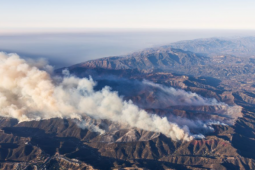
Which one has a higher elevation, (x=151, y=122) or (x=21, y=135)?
(x=151, y=122)

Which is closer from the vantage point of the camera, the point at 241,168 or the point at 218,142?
the point at 241,168

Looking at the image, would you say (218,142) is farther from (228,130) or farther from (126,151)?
(126,151)

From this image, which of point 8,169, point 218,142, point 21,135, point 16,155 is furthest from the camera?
point 21,135

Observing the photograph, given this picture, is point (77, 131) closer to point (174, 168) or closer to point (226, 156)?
Answer: point (174, 168)

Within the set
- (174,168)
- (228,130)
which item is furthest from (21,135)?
(228,130)

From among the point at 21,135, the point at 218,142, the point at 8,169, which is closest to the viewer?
the point at 8,169

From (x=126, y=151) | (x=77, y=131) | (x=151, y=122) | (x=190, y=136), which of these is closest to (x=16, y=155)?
(x=77, y=131)

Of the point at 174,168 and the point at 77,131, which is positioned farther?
the point at 77,131

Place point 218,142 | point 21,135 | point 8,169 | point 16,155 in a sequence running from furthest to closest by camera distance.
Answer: point 21,135 < point 218,142 < point 16,155 < point 8,169

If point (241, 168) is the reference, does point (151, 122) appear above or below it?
above
